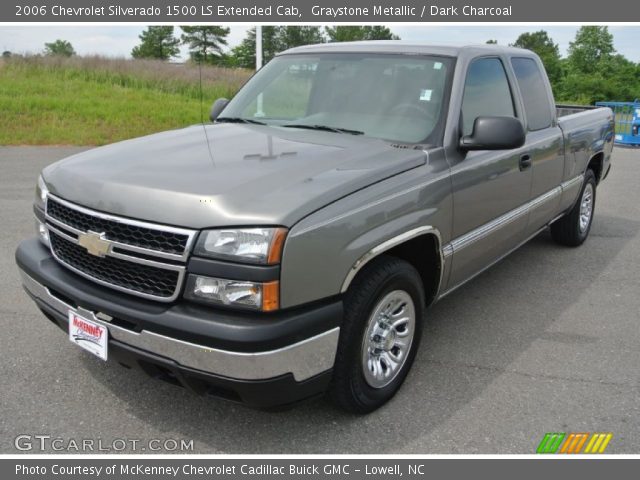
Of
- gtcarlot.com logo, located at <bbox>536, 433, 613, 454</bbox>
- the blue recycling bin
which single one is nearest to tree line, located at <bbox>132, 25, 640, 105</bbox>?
the blue recycling bin

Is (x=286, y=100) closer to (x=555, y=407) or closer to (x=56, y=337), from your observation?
(x=56, y=337)

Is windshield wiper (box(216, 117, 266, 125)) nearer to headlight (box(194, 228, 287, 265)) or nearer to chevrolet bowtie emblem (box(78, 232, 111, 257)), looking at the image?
chevrolet bowtie emblem (box(78, 232, 111, 257))

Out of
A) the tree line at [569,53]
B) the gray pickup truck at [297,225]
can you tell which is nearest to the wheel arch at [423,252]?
the gray pickup truck at [297,225]

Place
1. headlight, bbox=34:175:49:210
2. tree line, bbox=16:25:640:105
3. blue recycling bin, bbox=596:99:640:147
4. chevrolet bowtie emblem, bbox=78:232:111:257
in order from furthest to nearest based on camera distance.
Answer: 1. tree line, bbox=16:25:640:105
2. blue recycling bin, bbox=596:99:640:147
3. headlight, bbox=34:175:49:210
4. chevrolet bowtie emblem, bbox=78:232:111:257

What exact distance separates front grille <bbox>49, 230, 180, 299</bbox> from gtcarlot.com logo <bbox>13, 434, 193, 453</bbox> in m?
0.78

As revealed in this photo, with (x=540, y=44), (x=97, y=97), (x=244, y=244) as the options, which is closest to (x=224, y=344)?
(x=244, y=244)

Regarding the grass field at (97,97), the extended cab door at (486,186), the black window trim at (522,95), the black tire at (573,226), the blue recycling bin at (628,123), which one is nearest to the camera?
the extended cab door at (486,186)

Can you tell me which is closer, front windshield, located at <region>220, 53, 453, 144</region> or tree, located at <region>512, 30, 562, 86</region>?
front windshield, located at <region>220, 53, 453, 144</region>

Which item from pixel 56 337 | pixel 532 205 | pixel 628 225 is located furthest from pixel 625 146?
pixel 56 337

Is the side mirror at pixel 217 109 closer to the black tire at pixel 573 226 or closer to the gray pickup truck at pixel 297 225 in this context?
the gray pickup truck at pixel 297 225

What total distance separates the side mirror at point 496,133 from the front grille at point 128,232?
1819mm

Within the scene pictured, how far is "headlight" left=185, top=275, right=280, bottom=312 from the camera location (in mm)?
2385

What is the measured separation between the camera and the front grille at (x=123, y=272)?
2.54 metres

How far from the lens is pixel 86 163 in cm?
312
